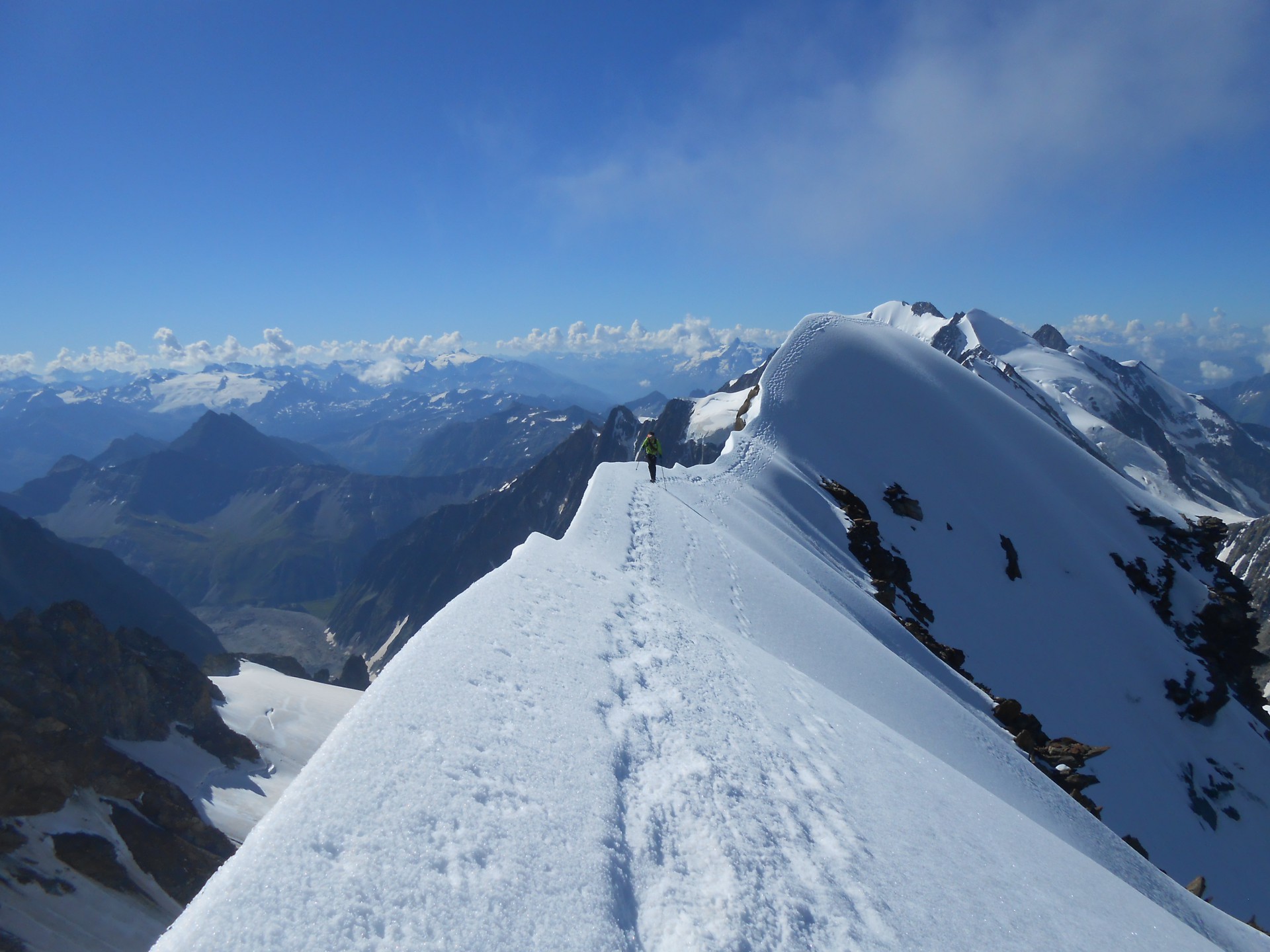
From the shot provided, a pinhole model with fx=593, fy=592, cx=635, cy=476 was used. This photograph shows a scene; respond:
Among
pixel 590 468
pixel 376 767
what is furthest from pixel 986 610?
pixel 590 468

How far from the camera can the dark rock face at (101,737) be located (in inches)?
1331

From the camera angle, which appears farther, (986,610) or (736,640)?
(986,610)

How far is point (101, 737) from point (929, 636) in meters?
53.1

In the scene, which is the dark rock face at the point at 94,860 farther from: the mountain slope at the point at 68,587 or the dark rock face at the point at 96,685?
the mountain slope at the point at 68,587

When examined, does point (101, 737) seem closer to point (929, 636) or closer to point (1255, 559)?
point (929, 636)

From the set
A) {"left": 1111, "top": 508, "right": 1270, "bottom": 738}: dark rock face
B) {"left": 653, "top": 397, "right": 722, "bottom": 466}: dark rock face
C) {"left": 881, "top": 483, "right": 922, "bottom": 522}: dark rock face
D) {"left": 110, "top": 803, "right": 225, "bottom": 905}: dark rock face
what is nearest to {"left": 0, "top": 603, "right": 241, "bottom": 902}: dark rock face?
{"left": 110, "top": 803, "right": 225, "bottom": 905}: dark rock face

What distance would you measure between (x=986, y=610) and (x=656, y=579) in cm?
3049

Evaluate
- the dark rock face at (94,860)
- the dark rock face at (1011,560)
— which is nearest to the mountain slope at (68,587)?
the dark rock face at (94,860)

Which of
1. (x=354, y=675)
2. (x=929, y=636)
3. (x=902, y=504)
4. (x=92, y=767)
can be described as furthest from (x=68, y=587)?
(x=929, y=636)

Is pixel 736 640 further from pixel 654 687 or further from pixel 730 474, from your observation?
pixel 730 474

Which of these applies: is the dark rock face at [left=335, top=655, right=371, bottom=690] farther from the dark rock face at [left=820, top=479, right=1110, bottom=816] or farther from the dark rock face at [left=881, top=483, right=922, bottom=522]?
the dark rock face at [left=820, top=479, right=1110, bottom=816]

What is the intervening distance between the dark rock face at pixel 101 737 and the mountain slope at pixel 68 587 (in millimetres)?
114202

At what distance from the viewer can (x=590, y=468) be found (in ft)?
629

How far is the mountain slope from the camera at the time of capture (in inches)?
5719
